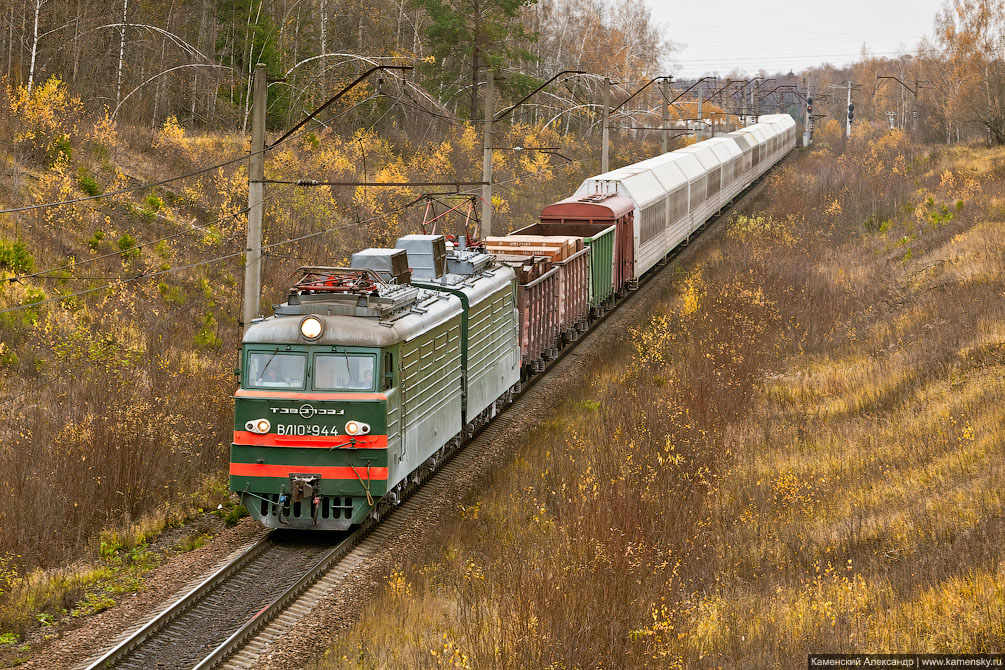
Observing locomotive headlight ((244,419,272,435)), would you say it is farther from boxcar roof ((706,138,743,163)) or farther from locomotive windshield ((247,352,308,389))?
boxcar roof ((706,138,743,163))

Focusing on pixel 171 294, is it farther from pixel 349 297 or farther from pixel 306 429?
pixel 306 429

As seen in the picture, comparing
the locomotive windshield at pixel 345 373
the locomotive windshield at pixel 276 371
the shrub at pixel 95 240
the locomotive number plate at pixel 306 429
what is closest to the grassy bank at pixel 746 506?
the locomotive number plate at pixel 306 429

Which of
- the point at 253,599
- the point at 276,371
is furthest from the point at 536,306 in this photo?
the point at 253,599

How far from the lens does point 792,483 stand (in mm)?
14633

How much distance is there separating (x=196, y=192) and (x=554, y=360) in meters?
12.8

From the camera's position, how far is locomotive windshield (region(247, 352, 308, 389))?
42.2ft

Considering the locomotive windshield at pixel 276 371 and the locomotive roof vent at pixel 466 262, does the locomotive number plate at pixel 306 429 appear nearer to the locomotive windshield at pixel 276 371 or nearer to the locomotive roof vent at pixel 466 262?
the locomotive windshield at pixel 276 371

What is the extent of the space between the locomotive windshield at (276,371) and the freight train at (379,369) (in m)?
0.02

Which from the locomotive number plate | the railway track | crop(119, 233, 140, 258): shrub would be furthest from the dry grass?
the locomotive number plate

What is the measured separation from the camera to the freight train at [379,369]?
1281 cm

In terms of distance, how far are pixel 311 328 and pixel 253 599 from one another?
3244 millimetres

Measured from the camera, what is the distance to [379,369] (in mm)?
12781

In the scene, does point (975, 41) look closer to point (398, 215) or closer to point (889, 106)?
point (398, 215)

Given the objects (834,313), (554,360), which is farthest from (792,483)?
(834,313)
